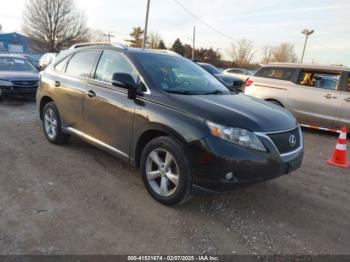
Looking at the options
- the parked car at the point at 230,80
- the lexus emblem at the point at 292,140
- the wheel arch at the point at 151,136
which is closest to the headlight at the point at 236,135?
the wheel arch at the point at 151,136

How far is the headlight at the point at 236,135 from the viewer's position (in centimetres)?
289

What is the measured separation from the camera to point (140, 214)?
318cm

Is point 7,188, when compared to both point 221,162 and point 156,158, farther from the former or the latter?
point 221,162

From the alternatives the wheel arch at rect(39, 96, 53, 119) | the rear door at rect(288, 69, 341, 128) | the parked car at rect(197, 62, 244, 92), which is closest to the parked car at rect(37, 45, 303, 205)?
the wheel arch at rect(39, 96, 53, 119)

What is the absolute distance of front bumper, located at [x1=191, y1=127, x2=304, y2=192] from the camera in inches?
112

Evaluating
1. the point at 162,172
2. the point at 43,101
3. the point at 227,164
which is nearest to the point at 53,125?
the point at 43,101

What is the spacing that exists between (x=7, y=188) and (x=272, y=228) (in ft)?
10.3

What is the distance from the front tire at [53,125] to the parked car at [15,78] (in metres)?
4.29

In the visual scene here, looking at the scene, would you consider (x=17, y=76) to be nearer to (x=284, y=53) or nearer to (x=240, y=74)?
(x=240, y=74)

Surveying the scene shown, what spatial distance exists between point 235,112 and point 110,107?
65.4 inches

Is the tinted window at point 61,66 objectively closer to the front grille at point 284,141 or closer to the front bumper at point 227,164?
the front bumper at point 227,164

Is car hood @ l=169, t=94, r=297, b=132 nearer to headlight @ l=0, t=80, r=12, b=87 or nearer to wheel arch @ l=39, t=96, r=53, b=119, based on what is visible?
wheel arch @ l=39, t=96, r=53, b=119

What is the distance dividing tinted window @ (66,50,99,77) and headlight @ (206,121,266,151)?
237 cm

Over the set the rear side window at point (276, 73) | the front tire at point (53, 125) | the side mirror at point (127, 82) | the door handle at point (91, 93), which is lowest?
the front tire at point (53, 125)
